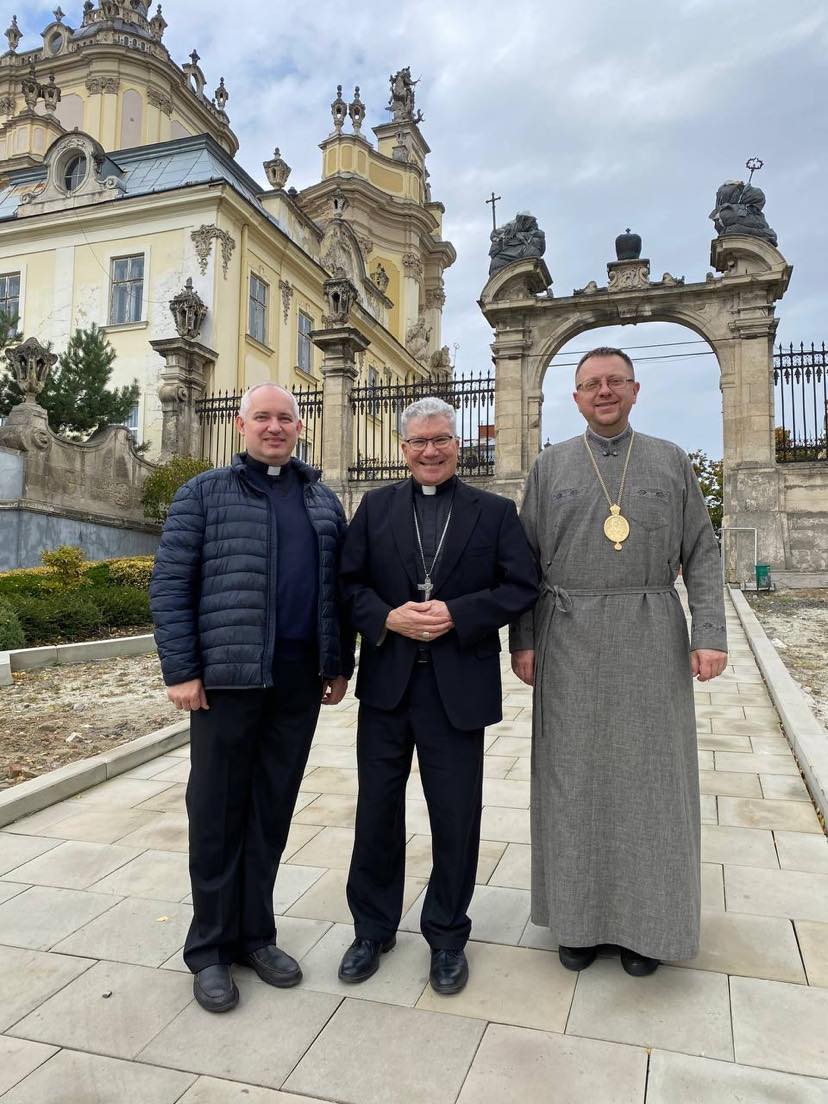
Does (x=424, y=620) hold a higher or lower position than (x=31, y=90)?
lower

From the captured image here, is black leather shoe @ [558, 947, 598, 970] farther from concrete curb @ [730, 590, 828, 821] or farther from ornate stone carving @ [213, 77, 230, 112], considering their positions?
ornate stone carving @ [213, 77, 230, 112]

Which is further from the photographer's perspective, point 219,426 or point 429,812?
point 219,426

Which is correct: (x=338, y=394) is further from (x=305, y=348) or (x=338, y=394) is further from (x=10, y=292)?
(x=10, y=292)

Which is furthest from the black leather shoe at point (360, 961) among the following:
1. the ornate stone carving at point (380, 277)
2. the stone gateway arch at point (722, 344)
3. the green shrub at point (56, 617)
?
the ornate stone carving at point (380, 277)

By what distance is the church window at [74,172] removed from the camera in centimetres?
2600

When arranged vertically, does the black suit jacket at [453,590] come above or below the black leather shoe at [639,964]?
above

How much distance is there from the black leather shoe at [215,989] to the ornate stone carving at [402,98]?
44209mm

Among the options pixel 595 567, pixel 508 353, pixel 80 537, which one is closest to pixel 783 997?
pixel 595 567

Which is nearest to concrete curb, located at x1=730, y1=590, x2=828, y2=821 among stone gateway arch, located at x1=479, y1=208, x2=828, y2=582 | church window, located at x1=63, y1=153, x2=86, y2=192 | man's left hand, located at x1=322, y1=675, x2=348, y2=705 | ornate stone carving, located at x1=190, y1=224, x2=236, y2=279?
man's left hand, located at x1=322, y1=675, x2=348, y2=705

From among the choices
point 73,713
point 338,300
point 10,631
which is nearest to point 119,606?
point 10,631

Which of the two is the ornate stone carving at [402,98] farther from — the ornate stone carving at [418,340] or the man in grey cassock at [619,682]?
the man in grey cassock at [619,682]

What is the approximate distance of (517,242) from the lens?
57.5 ft

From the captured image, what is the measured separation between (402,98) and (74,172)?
2096 cm

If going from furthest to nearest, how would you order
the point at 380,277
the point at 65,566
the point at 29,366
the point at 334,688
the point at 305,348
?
the point at 380,277 → the point at 305,348 → the point at 29,366 → the point at 65,566 → the point at 334,688
